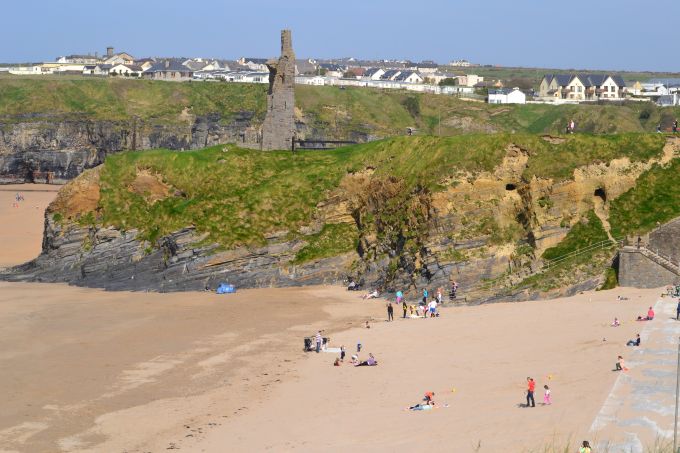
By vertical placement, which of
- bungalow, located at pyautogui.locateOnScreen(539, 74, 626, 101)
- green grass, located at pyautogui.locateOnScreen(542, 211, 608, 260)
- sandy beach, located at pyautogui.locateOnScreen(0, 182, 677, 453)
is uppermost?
bungalow, located at pyautogui.locateOnScreen(539, 74, 626, 101)

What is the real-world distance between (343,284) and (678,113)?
76745 millimetres

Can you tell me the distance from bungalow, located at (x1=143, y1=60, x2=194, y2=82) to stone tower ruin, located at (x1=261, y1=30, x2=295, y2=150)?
94.3m

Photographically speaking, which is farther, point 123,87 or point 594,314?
point 123,87

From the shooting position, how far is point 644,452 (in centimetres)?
2334

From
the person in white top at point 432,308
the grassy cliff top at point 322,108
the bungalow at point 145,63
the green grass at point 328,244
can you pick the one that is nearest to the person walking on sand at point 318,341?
the person in white top at point 432,308

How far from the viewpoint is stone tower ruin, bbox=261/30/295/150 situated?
60.0m

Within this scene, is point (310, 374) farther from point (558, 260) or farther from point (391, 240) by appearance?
point (391, 240)

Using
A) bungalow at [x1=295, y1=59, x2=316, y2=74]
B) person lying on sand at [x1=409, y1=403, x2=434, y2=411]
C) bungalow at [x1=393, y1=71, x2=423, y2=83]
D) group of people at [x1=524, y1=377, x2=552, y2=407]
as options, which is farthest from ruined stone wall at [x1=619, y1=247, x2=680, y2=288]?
bungalow at [x1=295, y1=59, x2=316, y2=74]

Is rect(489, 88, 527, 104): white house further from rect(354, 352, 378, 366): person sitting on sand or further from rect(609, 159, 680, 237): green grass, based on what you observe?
rect(354, 352, 378, 366): person sitting on sand

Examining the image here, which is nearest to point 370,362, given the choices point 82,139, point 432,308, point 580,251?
point 432,308

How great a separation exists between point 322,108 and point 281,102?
214 ft

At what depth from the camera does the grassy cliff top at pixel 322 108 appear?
11562 centimetres

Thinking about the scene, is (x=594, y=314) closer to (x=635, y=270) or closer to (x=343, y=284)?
(x=635, y=270)

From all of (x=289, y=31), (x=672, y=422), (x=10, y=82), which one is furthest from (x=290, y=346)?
(x=10, y=82)
